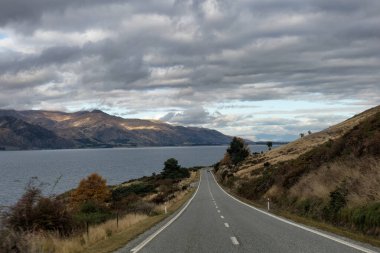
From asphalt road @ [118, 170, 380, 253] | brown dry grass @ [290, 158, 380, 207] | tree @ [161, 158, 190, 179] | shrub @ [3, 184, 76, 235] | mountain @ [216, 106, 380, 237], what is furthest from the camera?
tree @ [161, 158, 190, 179]

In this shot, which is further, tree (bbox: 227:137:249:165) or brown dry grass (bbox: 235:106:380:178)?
tree (bbox: 227:137:249:165)

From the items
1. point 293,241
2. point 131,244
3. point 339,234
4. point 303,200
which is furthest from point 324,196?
point 131,244

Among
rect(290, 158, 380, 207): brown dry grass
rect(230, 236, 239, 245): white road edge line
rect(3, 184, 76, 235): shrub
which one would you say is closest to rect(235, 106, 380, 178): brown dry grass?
rect(290, 158, 380, 207): brown dry grass

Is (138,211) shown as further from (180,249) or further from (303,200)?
(180,249)

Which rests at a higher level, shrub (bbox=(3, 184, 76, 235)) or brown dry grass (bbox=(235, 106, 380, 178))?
brown dry grass (bbox=(235, 106, 380, 178))

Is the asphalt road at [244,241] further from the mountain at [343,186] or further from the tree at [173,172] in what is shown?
the tree at [173,172]

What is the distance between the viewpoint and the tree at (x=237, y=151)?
13596 cm

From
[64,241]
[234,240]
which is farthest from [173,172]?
[234,240]

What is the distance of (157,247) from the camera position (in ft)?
45.7

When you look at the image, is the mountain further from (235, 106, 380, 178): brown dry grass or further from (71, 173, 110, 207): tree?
(71, 173, 110, 207): tree

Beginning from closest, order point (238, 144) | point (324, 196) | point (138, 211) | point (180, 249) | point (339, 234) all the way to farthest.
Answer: point (180, 249), point (339, 234), point (324, 196), point (138, 211), point (238, 144)

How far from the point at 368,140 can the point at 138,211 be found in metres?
16.8

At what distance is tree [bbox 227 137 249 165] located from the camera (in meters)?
136

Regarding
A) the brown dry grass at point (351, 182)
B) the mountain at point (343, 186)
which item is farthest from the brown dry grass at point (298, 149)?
the brown dry grass at point (351, 182)
